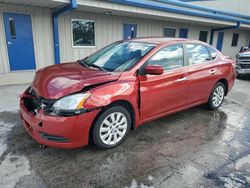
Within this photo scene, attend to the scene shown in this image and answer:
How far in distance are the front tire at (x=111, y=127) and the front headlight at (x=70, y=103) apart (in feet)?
1.16

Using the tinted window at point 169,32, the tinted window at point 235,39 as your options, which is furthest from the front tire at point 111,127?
the tinted window at point 235,39

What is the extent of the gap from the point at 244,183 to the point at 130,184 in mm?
1342

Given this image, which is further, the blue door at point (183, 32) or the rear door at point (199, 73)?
the blue door at point (183, 32)

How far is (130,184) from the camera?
238 centimetres

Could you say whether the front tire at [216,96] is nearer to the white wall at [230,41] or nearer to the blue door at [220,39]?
the white wall at [230,41]

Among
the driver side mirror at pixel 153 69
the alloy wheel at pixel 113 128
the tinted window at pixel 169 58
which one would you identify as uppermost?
the tinted window at pixel 169 58

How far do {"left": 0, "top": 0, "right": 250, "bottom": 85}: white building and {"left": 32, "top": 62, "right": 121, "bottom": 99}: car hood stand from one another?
3932 millimetres

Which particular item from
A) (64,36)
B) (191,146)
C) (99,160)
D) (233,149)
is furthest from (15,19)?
(233,149)

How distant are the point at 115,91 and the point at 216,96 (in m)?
2.91

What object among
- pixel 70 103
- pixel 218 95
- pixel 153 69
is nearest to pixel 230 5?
pixel 218 95

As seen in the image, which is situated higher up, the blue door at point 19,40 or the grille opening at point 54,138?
the blue door at point 19,40

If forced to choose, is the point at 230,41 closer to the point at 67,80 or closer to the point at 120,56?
the point at 120,56

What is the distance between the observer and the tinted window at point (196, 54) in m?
4.03

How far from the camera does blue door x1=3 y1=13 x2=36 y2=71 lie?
6613mm
